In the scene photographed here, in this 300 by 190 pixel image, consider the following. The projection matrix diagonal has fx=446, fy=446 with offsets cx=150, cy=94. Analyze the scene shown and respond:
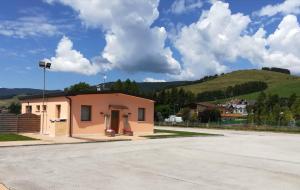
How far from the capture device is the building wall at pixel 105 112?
99.9 feet

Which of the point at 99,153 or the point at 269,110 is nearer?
the point at 99,153

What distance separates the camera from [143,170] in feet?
46.5

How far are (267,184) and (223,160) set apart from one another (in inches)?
220

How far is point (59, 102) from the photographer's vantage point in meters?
31.2

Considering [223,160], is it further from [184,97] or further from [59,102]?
[184,97]

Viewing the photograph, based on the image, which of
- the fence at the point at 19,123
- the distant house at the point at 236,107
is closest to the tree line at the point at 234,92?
the distant house at the point at 236,107

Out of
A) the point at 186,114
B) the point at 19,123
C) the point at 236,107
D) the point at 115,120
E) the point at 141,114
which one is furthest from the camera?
the point at 236,107

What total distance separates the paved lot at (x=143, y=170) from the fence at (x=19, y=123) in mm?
11453

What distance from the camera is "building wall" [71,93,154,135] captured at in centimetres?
3045

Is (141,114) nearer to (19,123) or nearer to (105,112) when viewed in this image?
(105,112)

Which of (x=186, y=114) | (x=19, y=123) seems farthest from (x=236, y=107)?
(x=19, y=123)

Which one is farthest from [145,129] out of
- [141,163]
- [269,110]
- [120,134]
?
[269,110]

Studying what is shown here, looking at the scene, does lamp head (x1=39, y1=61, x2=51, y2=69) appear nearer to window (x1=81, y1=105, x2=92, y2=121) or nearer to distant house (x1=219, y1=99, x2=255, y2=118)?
window (x1=81, y1=105, x2=92, y2=121)

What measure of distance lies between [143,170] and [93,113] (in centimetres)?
1772
